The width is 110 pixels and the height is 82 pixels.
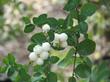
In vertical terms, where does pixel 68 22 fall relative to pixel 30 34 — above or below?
below

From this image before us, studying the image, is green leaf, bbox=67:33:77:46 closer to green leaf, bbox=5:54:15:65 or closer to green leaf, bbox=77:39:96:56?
green leaf, bbox=77:39:96:56

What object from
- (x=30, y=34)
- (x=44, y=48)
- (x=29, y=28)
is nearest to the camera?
(x=44, y=48)

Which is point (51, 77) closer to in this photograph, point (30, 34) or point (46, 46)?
point (46, 46)

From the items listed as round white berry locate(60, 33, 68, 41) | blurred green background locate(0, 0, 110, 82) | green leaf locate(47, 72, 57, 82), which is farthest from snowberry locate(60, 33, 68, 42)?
blurred green background locate(0, 0, 110, 82)

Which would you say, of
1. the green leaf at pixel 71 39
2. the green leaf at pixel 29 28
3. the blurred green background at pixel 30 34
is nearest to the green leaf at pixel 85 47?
the green leaf at pixel 71 39

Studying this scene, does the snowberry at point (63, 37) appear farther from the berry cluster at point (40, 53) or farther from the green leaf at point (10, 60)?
the green leaf at point (10, 60)

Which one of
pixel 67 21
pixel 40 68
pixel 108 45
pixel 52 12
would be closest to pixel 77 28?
pixel 67 21

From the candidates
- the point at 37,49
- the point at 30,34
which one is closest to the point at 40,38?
the point at 37,49

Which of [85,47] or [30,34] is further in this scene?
[30,34]
